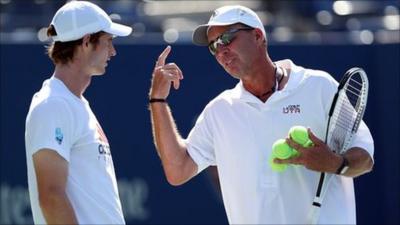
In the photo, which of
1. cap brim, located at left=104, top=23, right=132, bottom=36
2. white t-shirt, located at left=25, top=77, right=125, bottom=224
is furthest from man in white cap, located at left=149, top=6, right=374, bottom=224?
white t-shirt, located at left=25, top=77, right=125, bottom=224

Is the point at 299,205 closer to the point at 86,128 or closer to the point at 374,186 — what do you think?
the point at 86,128

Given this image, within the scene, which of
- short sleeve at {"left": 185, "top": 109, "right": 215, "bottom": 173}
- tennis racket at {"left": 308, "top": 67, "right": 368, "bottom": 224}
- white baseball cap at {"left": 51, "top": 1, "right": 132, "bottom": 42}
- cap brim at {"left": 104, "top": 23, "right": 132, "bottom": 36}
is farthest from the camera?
short sleeve at {"left": 185, "top": 109, "right": 215, "bottom": 173}

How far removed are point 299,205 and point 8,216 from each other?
406 centimetres

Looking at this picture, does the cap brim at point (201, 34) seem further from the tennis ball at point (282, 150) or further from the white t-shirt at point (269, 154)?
the tennis ball at point (282, 150)

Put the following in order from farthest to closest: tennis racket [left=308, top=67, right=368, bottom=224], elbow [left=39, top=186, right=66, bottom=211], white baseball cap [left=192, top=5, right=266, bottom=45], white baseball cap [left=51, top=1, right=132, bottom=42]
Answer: white baseball cap [left=192, top=5, right=266, bottom=45] < tennis racket [left=308, top=67, right=368, bottom=224] < white baseball cap [left=51, top=1, right=132, bottom=42] < elbow [left=39, top=186, right=66, bottom=211]

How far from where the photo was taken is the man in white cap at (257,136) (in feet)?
16.3

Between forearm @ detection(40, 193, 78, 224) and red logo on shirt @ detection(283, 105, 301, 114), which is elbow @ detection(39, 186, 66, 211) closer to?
forearm @ detection(40, 193, 78, 224)

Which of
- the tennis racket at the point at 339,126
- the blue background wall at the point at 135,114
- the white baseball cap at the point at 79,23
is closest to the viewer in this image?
the white baseball cap at the point at 79,23

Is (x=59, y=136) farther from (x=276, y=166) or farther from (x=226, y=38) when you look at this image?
(x=226, y=38)

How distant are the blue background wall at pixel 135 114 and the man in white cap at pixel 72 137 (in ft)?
12.4

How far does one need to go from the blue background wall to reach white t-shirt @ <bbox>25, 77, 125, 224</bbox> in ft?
13.0

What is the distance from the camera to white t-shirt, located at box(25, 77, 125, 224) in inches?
172

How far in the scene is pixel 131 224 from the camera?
8703 mm

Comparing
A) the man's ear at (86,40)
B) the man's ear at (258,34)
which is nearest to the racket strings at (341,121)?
the man's ear at (258,34)
